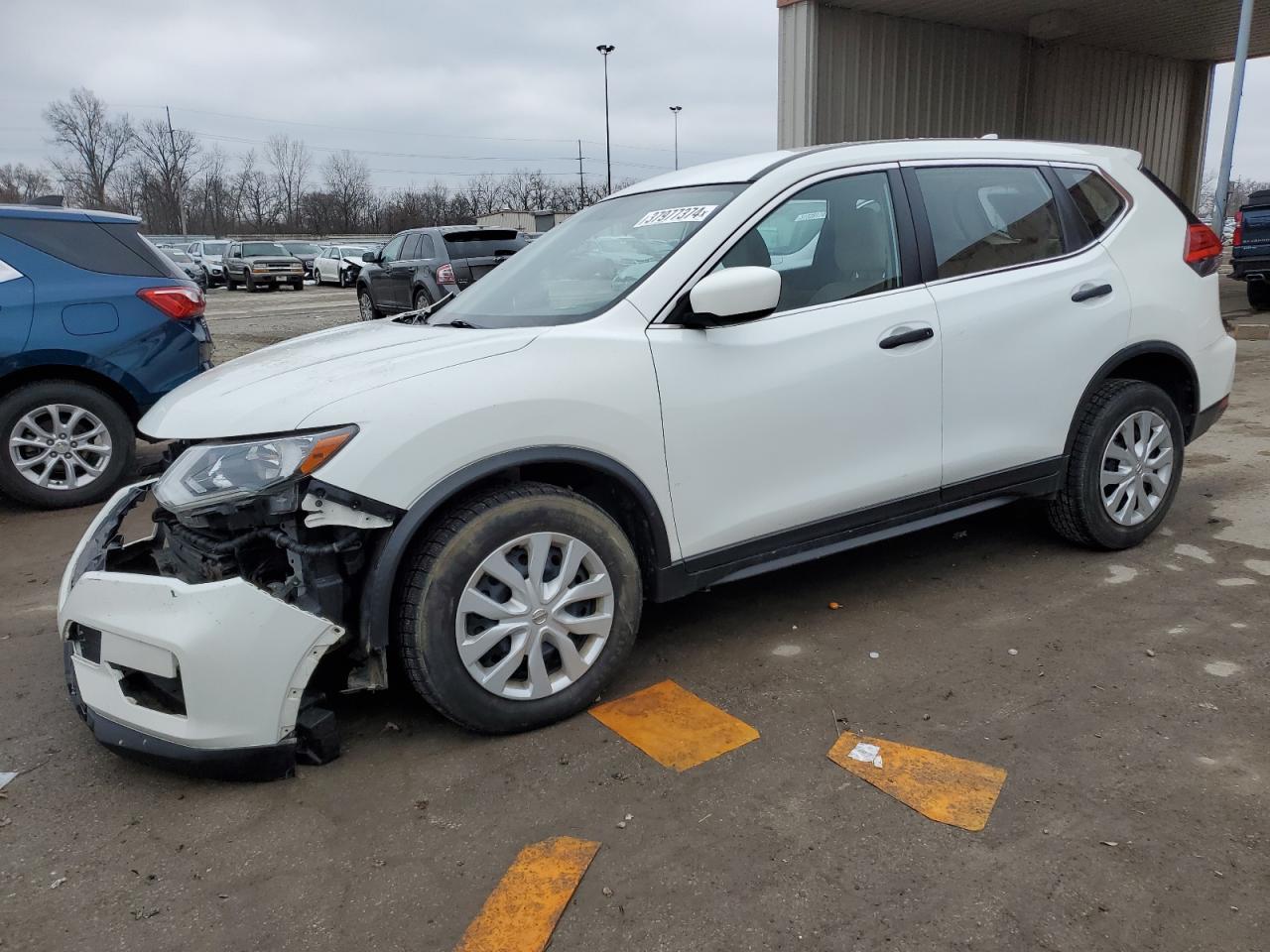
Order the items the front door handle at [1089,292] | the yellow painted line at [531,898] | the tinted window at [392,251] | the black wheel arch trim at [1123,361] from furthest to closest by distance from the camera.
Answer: the tinted window at [392,251]
the black wheel arch trim at [1123,361]
the front door handle at [1089,292]
the yellow painted line at [531,898]

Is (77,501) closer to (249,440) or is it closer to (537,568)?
(249,440)

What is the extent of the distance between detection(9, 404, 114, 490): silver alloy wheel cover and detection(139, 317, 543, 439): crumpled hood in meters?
2.86

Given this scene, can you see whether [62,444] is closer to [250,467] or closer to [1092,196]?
[250,467]

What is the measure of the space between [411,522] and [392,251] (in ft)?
48.5

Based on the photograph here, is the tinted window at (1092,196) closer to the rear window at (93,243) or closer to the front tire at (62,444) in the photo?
the rear window at (93,243)

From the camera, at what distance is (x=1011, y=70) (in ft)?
49.2

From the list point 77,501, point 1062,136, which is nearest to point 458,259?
point 77,501

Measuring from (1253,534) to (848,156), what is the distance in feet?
8.96

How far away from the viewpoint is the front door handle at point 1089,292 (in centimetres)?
376

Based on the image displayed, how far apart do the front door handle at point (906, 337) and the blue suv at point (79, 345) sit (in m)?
4.36

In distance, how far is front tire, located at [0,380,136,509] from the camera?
A: 5.38 meters

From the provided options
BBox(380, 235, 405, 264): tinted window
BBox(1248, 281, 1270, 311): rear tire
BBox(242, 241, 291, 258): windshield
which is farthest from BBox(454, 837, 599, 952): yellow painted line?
BBox(242, 241, 291, 258): windshield

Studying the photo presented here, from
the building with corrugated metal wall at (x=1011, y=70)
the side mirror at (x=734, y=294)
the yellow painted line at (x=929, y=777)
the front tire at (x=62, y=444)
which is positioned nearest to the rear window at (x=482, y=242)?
the building with corrugated metal wall at (x=1011, y=70)

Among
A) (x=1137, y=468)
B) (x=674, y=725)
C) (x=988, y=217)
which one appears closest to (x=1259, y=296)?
(x=1137, y=468)
